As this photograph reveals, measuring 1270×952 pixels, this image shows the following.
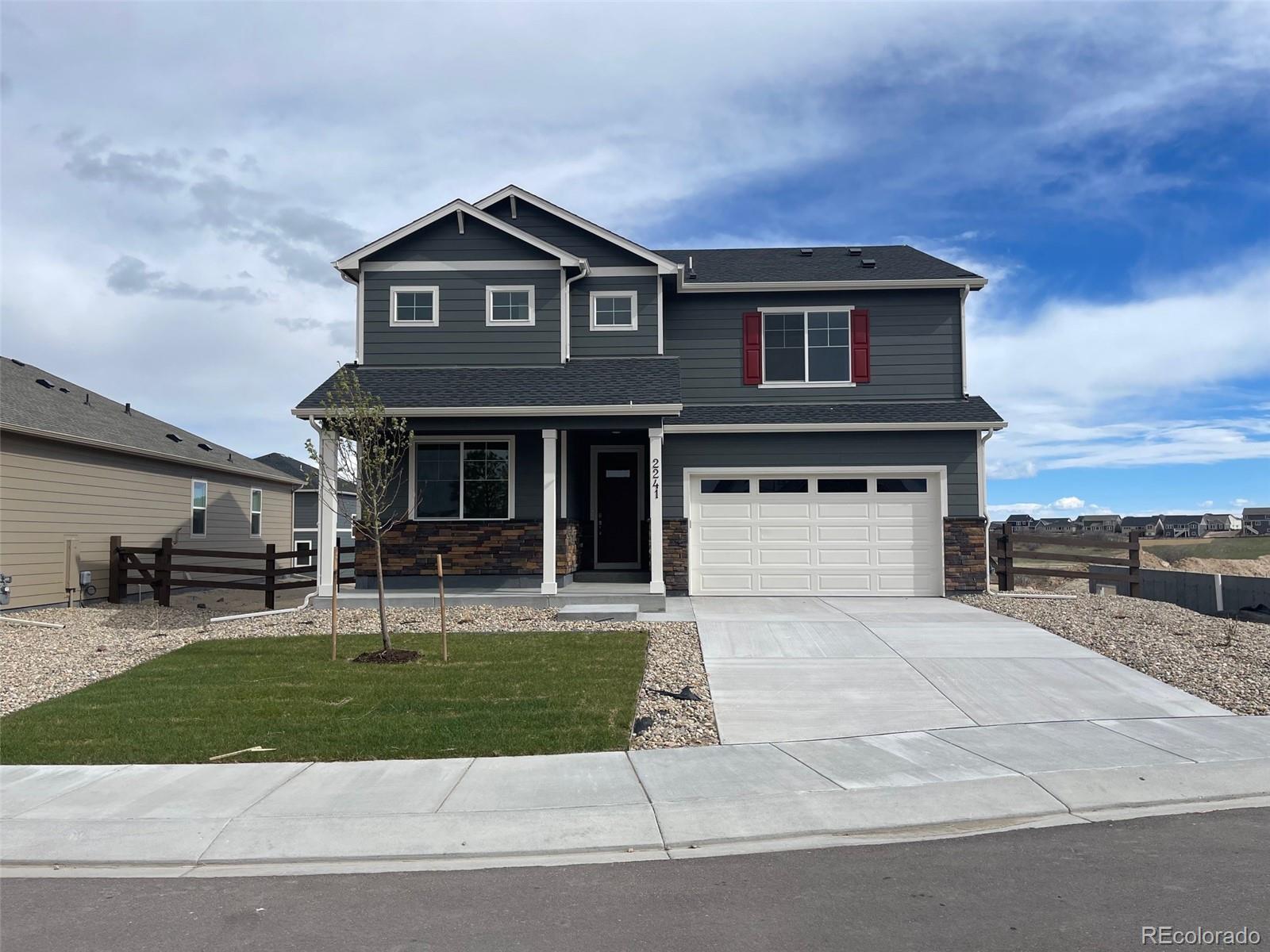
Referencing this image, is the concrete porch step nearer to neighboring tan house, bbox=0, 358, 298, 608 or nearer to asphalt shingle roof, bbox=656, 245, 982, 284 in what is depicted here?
asphalt shingle roof, bbox=656, 245, 982, 284

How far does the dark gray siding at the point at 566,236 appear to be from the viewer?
17.1 meters

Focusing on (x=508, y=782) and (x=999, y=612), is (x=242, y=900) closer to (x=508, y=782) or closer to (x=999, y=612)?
(x=508, y=782)

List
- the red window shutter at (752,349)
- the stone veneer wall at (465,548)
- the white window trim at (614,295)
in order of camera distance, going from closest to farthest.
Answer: the stone veneer wall at (465,548) → the white window trim at (614,295) → the red window shutter at (752,349)

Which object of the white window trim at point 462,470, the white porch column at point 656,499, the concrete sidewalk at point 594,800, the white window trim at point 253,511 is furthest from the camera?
the white window trim at point 253,511

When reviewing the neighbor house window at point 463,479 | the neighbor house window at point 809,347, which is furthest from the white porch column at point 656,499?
the neighbor house window at point 809,347

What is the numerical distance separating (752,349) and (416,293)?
20.6ft

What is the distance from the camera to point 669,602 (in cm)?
1555

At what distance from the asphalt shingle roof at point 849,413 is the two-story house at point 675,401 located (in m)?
0.06

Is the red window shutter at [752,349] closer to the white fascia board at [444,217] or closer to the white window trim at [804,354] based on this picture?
the white window trim at [804,354]

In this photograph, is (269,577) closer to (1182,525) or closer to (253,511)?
(253,511)

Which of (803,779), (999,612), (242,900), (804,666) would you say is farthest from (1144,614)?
(242,900)

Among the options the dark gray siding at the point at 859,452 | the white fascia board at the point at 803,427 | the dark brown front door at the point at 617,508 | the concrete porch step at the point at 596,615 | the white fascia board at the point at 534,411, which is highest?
the white fascia board at the point at 534,411

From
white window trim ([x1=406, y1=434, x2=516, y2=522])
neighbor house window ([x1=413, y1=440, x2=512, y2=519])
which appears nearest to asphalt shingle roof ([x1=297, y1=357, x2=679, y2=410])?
white window trim ([x1=406, y1=434, x2=516, y2=522])

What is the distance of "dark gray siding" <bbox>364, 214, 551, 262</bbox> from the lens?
16516mm
